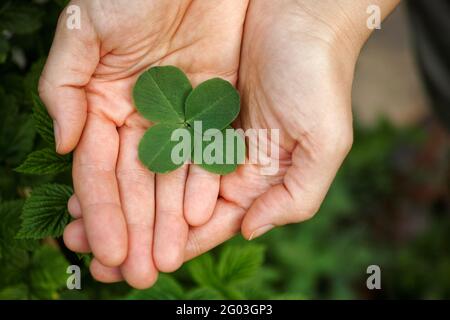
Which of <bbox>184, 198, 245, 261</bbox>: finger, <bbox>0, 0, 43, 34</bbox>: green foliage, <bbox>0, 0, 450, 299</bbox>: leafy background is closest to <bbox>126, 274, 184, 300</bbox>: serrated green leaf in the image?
<bbox>0, 0, 450, 299</bbox>: leafy background

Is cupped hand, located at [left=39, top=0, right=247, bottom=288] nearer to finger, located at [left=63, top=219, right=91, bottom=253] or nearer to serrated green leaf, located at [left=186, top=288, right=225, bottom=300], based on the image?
finger, located at [left=63, top=219, right=91, bottom=253]

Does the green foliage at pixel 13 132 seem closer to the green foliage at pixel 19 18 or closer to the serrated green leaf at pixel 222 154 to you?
the green foliage at pixel 19 18

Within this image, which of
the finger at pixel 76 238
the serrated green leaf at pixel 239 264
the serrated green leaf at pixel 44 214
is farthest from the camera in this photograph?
the serrated green leaf at pixel 239 264

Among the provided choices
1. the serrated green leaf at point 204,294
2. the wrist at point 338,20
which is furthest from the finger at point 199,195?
the wrist at point 338,20

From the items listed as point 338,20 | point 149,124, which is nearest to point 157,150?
point 149,124

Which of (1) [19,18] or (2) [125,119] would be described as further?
(2) [125,119]

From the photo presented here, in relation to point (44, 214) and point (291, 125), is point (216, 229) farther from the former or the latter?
point (44, 214)
